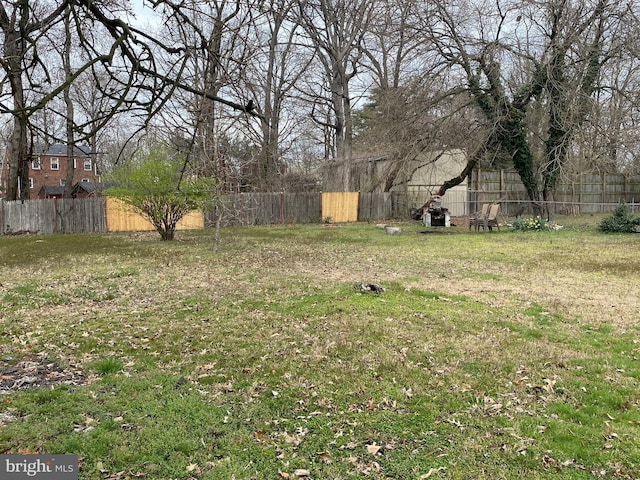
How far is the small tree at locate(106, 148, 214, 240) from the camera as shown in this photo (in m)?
12.4

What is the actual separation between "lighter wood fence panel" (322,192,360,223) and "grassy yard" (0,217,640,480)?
1326 centimetres

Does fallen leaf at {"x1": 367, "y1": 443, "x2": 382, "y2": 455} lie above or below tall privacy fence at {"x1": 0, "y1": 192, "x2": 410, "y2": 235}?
below

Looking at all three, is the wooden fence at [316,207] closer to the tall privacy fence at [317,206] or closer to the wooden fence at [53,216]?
the tall privacy fence at [317,206]

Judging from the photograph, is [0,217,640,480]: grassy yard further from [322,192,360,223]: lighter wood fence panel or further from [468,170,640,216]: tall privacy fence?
[468,170,640,216]: tall privacy fence

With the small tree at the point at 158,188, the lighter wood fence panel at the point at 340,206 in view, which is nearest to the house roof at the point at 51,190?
the lighter wood fence panel at the point at 340,206

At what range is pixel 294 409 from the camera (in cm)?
294

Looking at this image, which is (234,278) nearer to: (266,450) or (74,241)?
(266,450)

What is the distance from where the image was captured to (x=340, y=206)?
68.5 feet

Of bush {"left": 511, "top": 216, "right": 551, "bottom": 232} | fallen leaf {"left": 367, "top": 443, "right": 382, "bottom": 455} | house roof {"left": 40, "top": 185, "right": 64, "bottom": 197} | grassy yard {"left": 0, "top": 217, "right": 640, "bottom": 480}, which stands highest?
house roof {"left": 40, "top": 185, "right": 64, "bottom": 197}

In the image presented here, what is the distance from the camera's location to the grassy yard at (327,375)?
2387 mm

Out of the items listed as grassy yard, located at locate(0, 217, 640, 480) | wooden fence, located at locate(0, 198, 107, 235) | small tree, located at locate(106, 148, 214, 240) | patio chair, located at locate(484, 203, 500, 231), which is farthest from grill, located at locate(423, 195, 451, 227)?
wooden fence, located at locate(0, 198, 107, 235)

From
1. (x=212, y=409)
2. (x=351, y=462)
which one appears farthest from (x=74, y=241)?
(x=351, y=462)

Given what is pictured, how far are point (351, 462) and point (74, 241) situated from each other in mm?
13775

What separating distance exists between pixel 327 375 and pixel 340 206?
17663mm
